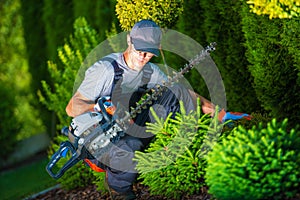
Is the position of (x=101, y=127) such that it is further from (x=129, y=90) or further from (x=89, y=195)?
(x=89, y=195)

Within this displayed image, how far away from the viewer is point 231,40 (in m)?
6.88

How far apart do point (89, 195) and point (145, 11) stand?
2.09 metres

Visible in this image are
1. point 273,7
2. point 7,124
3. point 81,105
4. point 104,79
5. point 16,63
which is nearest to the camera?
point 273,7

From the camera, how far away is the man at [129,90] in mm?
5105

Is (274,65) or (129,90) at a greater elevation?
(129,90)

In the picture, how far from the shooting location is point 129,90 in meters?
5.30

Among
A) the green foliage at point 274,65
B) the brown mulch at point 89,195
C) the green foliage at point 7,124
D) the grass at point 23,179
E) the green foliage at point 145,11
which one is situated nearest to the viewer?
the brown mulch at point 89,195

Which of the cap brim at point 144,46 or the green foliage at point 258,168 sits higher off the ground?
the cap brim at point 144,46

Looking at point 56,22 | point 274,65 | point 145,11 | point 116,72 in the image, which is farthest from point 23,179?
point 274,65

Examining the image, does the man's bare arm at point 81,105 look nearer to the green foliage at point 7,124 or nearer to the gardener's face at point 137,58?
the gardener's face at point 137,58

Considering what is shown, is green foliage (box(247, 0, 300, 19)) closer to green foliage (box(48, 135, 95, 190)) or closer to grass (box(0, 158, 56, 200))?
→ green foliage (box(48, 135, 95, 190))

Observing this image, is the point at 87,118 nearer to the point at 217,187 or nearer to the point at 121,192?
the point at 121,192

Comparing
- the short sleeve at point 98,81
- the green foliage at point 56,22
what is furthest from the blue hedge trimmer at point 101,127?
the green foliage at point 56,22

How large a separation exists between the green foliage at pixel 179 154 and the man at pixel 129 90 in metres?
0.17
